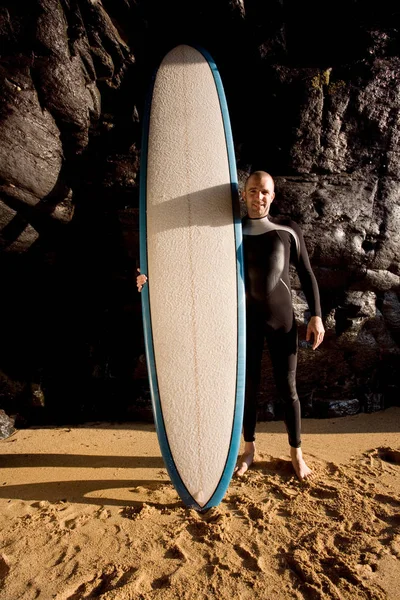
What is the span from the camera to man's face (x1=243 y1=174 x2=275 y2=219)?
222 centimetres

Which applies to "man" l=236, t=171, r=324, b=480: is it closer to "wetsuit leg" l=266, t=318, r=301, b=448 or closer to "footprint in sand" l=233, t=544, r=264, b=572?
"wetsuit leg" l=266, t=318, r=301, b=448

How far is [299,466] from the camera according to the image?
2299 millimetres

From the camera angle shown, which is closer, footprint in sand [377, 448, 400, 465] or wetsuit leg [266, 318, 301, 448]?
wetsuit leg [266, 318, 301, 448]

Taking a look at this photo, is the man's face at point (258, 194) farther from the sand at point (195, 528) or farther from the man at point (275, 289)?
the sand at point (195, 528)

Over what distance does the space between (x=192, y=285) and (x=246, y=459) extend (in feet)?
3.93

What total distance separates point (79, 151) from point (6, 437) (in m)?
2.53

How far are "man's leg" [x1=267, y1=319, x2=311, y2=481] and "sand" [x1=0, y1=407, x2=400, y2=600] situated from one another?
5.3 inches

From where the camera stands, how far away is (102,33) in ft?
11.5

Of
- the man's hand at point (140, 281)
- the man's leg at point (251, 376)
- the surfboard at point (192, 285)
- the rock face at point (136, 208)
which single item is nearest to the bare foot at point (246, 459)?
the man's leg at point (251, 376)

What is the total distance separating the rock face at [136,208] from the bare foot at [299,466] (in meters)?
1.05

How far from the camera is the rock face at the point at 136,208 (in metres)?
3.35

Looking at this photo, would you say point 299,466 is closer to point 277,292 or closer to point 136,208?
point 277,292

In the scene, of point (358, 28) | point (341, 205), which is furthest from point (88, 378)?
point (358, 28)

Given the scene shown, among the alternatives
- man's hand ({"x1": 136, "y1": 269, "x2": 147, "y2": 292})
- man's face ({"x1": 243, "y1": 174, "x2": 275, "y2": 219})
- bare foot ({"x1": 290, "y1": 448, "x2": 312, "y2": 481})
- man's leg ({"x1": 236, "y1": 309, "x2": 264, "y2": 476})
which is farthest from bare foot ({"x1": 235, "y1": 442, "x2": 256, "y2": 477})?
man's face ({"x1": 243, "y1": 174, "x2": 275, "y2": 219})
